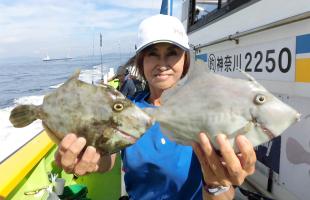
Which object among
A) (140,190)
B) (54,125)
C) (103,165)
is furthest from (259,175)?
(54,125)

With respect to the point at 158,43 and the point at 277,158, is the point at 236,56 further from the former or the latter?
the point at 158,43

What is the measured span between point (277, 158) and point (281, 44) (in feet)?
3.08

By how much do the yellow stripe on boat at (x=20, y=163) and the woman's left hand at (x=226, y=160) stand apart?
169 centimetres

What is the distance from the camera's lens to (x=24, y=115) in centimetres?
186

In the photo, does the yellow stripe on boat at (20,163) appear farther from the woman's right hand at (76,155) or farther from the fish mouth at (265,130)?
the fish mouth at (265,130)

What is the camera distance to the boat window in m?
4.12

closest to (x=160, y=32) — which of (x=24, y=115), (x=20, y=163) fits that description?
(x=24, y=115)

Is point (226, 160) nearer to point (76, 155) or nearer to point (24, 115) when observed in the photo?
point (76, 155)

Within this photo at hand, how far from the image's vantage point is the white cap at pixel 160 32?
90.0 inches

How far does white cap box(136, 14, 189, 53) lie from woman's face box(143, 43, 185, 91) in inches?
2.3

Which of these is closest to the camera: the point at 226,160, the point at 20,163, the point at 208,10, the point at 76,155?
the point at 226,160

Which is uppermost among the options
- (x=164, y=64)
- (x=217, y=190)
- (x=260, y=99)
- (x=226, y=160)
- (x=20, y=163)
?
(x=164, y=64)

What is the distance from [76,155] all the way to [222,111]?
0.71m

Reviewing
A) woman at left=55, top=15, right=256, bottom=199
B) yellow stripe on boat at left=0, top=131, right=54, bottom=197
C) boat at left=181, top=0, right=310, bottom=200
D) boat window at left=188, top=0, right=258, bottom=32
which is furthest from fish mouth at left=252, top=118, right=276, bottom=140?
boat window at left=188, top=0, right=258, bottom=32
